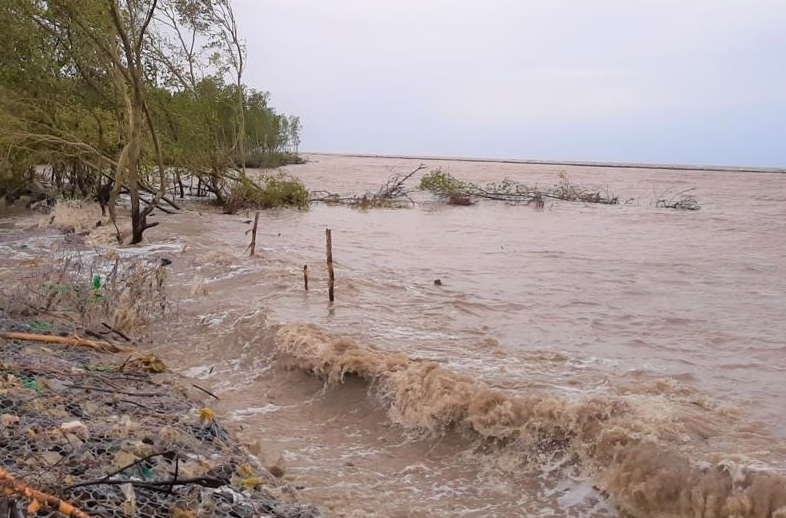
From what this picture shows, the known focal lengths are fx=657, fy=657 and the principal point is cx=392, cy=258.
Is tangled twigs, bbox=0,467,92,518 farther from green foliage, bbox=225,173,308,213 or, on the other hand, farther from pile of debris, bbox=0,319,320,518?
green foliage, bbox=225,173,308,213

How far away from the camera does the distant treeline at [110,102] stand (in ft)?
42.7

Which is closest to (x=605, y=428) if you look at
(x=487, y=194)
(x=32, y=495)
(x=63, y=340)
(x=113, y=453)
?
(x=113, y=453)

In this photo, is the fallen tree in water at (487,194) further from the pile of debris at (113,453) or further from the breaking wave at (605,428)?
the pile of debris at (113,453)

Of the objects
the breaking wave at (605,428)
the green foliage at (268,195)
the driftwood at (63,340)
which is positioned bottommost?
the breaking wave at (605,428)

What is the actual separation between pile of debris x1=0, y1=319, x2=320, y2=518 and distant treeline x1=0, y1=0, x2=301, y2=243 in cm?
910

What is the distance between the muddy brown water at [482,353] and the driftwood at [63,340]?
0.73 m

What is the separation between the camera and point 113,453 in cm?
320


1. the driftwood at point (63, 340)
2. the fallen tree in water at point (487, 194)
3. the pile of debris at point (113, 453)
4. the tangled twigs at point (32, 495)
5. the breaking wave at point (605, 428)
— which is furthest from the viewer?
the fallen tree in water at point (487, 194)

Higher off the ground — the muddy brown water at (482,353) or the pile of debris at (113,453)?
the pile of debris at (113,453)

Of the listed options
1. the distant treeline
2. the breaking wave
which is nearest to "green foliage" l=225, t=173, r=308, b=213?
the distant treeline

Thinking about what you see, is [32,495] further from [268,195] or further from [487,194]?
[487,194]

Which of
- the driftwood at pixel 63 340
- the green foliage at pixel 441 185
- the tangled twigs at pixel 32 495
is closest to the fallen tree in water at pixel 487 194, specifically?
the green foliage at pixel 441 185

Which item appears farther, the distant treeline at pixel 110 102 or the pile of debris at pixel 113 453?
the distant treeline at pixel 110 102

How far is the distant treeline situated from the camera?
42.7ft
